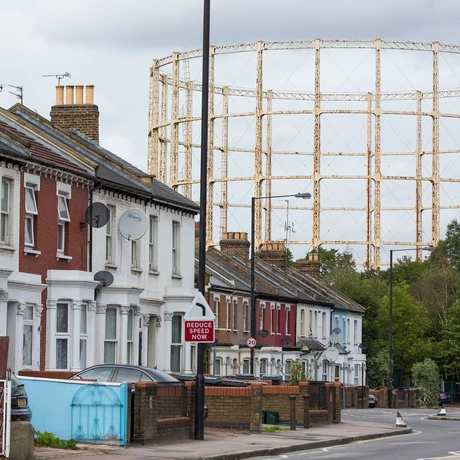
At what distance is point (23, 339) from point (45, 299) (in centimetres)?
162

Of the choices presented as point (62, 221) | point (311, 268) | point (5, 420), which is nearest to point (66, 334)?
point (62, 221)

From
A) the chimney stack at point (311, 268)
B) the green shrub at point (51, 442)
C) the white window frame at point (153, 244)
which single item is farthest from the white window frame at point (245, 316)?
the green shrub at point (51, 442)

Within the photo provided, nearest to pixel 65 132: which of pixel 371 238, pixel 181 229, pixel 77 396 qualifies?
pixel 181 229

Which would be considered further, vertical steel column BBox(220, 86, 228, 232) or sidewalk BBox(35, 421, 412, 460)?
vertical steel column BBox(220, 86, 228, 232)

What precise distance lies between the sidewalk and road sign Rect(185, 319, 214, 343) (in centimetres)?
202

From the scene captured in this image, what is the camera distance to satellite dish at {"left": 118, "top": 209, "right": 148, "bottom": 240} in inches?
1411

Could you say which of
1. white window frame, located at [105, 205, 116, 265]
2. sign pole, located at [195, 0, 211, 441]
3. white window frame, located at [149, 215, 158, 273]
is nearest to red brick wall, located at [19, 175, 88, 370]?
white window frame, located at [105, 205, 116, 265]

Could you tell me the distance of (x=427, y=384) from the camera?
75750mm

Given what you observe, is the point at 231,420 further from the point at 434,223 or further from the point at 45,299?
the point at 434,223

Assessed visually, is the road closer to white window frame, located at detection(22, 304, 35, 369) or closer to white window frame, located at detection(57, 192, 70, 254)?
white window frame, located at detection(22, 304, 35, 369)

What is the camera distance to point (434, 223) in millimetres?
101188

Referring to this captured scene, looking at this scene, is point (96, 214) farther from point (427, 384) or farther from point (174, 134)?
point (174, 134)

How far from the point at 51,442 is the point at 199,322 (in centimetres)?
403

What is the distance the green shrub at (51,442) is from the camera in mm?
22156
